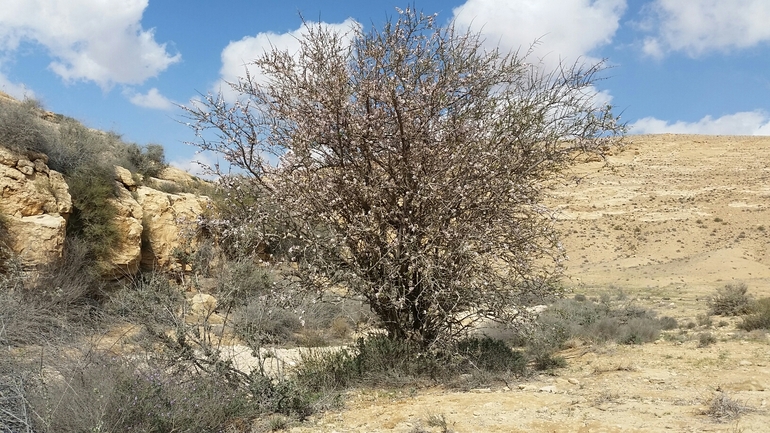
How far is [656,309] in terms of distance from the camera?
17.5 m

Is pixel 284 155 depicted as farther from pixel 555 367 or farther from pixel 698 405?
pixel 698 405

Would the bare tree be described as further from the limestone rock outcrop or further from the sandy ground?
the limestone rock outcrop

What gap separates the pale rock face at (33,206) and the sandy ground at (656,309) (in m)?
7.98

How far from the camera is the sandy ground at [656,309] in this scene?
18.6 ft

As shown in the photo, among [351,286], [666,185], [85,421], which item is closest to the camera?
[85,421]

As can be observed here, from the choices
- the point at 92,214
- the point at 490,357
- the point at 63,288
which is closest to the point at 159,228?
the point at 92,214

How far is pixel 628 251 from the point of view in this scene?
3894 cm

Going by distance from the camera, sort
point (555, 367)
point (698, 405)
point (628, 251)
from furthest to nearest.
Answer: point (628, 251) < point (555, 367) < point (698, 405)

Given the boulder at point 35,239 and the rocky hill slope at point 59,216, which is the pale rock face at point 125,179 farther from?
the boulder at point 35,239

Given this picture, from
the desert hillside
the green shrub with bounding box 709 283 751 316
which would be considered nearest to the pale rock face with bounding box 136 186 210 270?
the green shrub with bounding box 709 283 751 316

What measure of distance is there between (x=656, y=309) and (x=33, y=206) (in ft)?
53.0

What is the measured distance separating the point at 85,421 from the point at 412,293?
3.72m

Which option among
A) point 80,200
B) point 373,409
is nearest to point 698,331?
point 373,409

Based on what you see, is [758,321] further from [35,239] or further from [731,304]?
[35,239]
